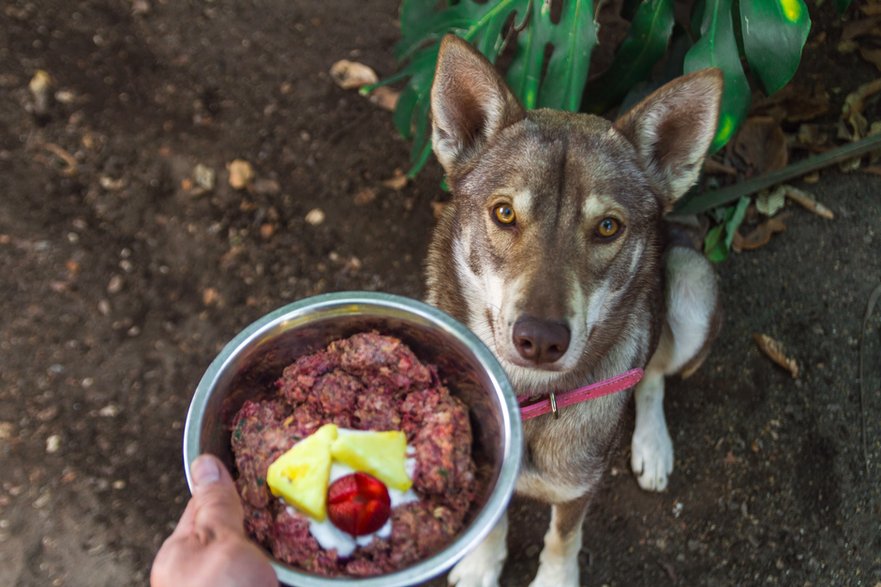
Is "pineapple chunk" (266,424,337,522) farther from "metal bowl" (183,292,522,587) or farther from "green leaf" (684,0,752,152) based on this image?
"green leaf" (684,0,752,152)

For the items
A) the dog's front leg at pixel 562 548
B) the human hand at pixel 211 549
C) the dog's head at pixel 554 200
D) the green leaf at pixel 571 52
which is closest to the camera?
the human hand at pixel 211 549

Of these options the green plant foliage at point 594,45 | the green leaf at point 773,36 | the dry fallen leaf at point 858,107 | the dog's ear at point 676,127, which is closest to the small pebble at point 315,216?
the green plant foliage at point 594,45

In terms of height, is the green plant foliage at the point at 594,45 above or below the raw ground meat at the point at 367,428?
above

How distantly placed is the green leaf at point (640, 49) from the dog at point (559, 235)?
888 mm

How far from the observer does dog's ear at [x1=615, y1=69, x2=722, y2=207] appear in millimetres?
2289

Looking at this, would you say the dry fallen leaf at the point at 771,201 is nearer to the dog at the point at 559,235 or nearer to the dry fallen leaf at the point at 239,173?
the dog at the point at 559,235

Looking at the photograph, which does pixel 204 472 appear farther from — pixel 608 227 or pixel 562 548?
pixel 562 548

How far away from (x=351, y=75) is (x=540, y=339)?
2.85 m

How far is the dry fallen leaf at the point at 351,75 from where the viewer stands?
171 inches

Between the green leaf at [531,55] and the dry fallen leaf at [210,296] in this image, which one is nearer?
the green leaf at [531,55]

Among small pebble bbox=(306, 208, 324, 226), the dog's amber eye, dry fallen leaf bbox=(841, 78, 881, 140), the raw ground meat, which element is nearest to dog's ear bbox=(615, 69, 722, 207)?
the dog's amber eye

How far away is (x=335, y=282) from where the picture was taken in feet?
12.7

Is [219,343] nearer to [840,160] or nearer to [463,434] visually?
[463,434]

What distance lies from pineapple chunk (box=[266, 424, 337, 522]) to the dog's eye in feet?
2.87
